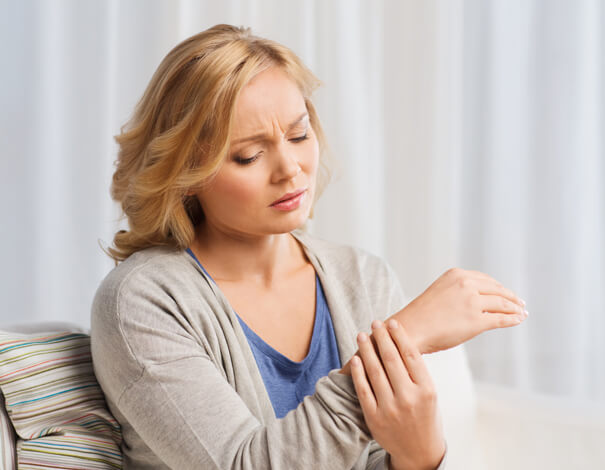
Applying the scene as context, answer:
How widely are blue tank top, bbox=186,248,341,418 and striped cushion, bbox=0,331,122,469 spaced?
281mm

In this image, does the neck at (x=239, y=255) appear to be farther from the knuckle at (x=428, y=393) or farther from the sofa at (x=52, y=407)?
the knuckle at (x=428, y=393)

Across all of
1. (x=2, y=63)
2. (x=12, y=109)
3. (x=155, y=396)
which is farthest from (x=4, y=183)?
(x=155, y=396)

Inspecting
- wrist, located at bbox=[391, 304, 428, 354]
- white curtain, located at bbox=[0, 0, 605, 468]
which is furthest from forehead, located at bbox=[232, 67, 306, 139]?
white curtain, located at bbox=[0, 0, 605, 468]

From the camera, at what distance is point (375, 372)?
38.1 inches

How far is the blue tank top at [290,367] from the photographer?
1201mm

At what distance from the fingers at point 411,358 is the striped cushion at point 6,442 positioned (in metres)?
0.66

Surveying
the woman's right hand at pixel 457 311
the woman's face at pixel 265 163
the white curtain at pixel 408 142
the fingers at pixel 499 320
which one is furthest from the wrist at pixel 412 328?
the white curtain at pixel 408 142

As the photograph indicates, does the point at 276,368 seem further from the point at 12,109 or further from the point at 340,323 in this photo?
the point at 12,109

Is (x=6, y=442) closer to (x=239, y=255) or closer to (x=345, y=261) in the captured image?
(x=239, y=255)

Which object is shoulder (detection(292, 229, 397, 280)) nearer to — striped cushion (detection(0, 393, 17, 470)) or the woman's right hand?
the woman's right hand

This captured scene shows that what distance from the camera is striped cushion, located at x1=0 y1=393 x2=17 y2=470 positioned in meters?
1.15

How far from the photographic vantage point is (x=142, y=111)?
124 cm

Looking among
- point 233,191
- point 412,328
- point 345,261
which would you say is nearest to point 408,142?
point 345,261

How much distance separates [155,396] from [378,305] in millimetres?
504
